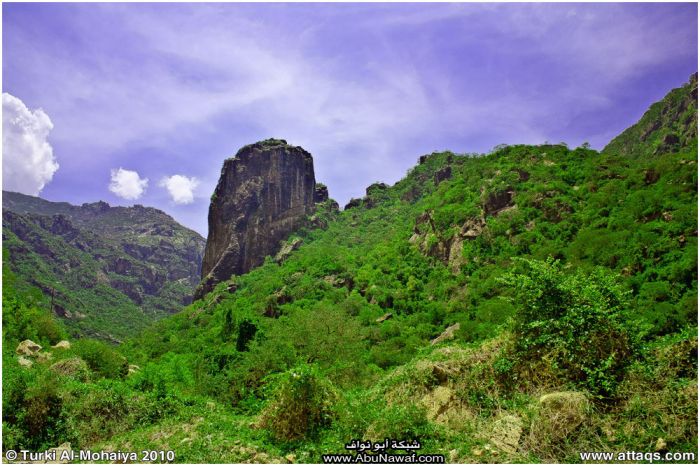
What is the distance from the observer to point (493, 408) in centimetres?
965

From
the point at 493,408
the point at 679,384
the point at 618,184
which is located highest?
the point at 618,184

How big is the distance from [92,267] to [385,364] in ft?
498

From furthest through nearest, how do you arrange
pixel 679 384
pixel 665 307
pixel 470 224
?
pixel 470 224 → pixel 665 307 → pixel 679 384

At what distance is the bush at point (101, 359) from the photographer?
2209 cm

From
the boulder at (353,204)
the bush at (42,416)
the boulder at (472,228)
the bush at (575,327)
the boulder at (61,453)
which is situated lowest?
the boulder at (61,453)

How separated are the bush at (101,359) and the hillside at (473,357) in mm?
112

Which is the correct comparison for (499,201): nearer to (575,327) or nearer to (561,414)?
(575,327)

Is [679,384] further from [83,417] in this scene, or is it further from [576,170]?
[576,170]

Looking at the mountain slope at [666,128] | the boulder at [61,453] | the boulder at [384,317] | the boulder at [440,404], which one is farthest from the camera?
the mountain slope at [666,128]

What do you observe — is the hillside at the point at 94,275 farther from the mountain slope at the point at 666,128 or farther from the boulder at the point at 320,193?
the mountain slope at the point at 666,128

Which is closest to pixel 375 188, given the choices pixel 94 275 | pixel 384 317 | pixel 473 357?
pixel 384 317

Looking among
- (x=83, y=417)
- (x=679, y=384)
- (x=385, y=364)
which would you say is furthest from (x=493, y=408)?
(x=385, y=364)

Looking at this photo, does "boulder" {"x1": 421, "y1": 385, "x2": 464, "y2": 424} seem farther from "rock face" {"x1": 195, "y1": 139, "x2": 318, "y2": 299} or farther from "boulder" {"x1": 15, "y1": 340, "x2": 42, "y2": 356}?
"rock face" {"x1": 195, "y1": 139, "x2": 318, "y2": 299}

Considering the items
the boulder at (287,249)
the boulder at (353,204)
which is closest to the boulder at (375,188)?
the boulder at (353,204)
